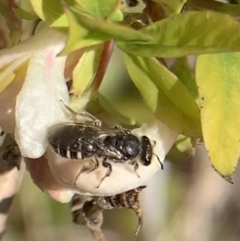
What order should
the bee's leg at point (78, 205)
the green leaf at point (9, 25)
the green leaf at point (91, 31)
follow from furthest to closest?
the bee's leg at point (78, 205)
the green leaf at point (9, 25)
the green leaf at point (91, 31)

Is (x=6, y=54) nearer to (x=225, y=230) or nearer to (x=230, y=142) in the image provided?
(x=230, y=142)

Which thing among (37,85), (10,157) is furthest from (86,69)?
(10,157)

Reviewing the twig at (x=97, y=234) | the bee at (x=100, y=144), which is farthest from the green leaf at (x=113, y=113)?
the twig at (x=97, y=234)

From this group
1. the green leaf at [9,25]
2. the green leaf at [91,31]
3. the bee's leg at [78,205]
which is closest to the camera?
the green leaf at [91,31]

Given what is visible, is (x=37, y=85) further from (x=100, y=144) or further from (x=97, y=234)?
(x=97, y=234)

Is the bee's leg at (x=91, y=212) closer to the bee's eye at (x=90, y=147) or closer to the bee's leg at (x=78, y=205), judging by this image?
the bee's leg at (x=78, y=205)

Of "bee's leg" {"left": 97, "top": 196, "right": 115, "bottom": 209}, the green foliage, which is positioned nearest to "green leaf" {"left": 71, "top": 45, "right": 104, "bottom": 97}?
the green foliage
